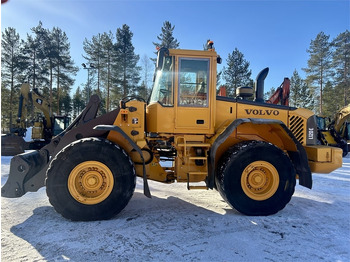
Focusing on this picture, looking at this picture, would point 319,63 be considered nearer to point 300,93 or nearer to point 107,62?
point 300,93

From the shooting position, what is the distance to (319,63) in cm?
2920

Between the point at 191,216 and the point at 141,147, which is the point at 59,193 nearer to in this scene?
the point at 141,147

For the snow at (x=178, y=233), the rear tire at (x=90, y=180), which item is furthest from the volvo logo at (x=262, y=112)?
the rear tire at (x=90, y=180)

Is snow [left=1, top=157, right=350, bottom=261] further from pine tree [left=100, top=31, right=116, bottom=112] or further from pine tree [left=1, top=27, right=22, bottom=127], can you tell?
pine tree [left=1, top=27, right=22, bottom=127]

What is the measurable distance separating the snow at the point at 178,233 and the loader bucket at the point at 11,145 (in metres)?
7.66

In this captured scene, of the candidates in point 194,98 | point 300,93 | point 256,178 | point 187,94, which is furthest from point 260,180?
point 300,93

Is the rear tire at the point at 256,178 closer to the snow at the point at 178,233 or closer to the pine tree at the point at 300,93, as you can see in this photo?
the snow at the point at 178,233

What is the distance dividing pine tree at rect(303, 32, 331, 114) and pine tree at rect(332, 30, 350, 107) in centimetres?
80

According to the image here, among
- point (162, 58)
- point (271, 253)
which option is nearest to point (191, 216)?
point (271, 253)

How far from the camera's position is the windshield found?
429cm

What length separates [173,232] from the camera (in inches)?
131

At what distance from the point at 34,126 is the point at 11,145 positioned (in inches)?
74.8

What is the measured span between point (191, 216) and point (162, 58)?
9.26 ft

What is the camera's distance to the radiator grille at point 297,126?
4.70 m
